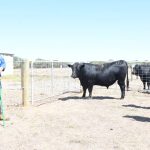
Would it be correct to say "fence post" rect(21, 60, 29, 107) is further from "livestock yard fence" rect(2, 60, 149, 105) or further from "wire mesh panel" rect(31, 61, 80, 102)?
"wire mesh panel" rect(31, 61, 80, 102)

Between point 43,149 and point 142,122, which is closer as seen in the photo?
point 43,149

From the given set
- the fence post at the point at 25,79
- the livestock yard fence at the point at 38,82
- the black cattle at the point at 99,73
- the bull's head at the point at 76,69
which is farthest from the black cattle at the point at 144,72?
the fence post at the point at 25,79

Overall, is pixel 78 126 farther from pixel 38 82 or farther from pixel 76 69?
pixel 38 82

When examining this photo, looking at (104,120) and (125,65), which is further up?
(125,65)

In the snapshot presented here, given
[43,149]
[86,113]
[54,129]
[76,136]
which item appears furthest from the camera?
[86,113]

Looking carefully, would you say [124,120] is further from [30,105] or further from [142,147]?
[30,105]

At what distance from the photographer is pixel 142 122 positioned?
906cm

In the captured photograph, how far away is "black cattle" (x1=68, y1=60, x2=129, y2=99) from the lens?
46.1 ft

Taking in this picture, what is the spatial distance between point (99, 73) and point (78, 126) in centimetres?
578

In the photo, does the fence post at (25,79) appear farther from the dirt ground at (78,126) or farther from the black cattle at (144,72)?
the black cattle at (144,72)

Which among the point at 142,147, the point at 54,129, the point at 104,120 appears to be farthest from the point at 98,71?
the point at 142,147

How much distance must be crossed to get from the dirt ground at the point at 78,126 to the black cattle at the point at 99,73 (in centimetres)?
145

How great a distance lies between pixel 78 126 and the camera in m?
8.59

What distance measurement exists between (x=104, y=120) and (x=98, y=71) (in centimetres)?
498
